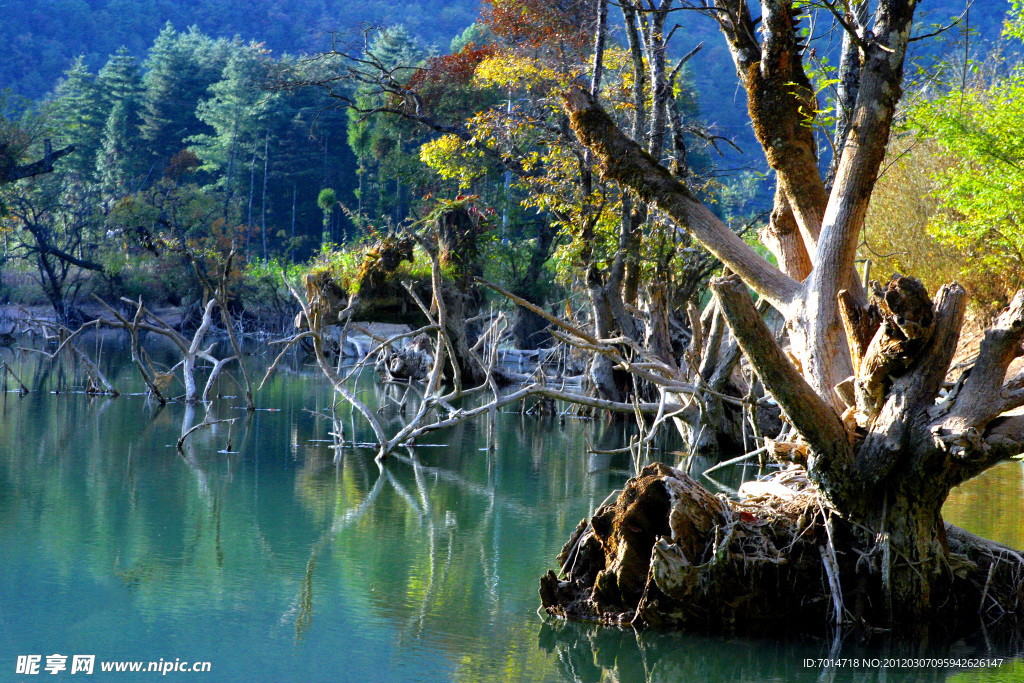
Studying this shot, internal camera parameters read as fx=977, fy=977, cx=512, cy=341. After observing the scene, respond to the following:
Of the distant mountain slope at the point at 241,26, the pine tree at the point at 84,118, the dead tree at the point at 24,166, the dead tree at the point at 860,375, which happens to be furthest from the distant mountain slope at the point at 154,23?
the dead tree at the point at 860,375

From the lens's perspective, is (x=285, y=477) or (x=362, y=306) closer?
(x=285, y=477)

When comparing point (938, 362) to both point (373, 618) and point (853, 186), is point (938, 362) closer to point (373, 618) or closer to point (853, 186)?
point (853, 186)

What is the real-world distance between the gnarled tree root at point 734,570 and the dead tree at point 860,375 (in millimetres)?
19

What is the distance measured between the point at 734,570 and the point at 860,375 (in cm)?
137

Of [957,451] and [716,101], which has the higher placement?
[716,101]

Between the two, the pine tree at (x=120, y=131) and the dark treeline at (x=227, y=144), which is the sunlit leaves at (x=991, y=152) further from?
the pine tree at (x=120, y=131)

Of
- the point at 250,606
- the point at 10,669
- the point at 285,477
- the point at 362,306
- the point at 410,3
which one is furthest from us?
the point at 410,3

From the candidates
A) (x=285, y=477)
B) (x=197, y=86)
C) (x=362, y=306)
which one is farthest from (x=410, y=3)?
(x=285, y=477)

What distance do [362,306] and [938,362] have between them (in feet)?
50.8

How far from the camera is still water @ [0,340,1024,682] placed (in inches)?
217

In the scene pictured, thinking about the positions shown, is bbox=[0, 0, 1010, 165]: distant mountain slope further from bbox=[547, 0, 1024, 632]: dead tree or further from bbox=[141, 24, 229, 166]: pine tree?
bbox=[547, 0, 1024, 632]: dead tree

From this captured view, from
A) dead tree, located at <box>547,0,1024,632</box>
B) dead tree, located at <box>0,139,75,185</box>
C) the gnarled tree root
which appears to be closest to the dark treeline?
dead tree, located at <box>0,139,75,185</box>

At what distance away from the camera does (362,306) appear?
1994 centimetres

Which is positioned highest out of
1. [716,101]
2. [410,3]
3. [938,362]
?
[410,3]
